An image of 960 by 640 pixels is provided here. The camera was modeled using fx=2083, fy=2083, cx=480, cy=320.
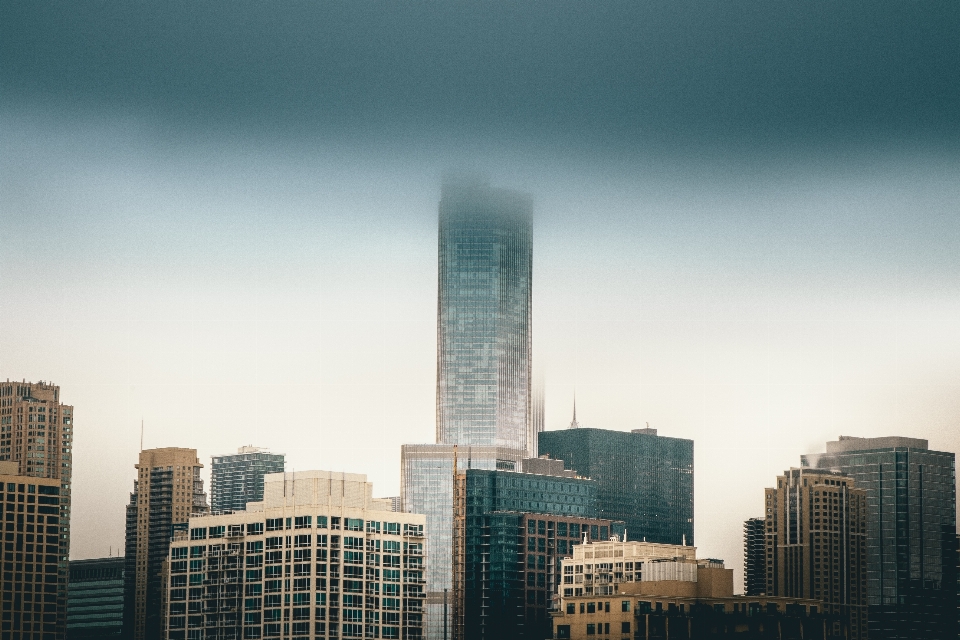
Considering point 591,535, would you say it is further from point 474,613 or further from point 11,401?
point 11,401

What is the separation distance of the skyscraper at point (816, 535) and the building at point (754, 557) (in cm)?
15

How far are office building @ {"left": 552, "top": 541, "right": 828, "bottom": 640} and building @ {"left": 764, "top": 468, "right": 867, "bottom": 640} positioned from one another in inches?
306

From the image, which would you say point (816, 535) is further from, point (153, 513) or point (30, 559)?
point (153, 513)

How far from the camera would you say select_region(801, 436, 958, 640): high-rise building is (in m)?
49.0

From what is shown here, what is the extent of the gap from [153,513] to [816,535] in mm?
20153

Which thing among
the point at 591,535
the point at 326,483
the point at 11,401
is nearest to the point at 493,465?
the point at 591,535

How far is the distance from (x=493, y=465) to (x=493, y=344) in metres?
4.96

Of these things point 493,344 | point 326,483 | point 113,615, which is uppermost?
point 493,344

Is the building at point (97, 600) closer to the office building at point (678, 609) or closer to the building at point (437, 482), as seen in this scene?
the building at point (437, 482)

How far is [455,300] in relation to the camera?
6856cm

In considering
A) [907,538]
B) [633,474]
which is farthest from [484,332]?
[907,538]

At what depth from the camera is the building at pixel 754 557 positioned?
49.5 m

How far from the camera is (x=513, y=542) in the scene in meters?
54.4

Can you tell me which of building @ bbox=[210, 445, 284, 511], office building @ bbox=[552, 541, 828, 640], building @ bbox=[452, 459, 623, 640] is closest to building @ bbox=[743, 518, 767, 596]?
building @ bbox=[452, 459, 623, 640]
